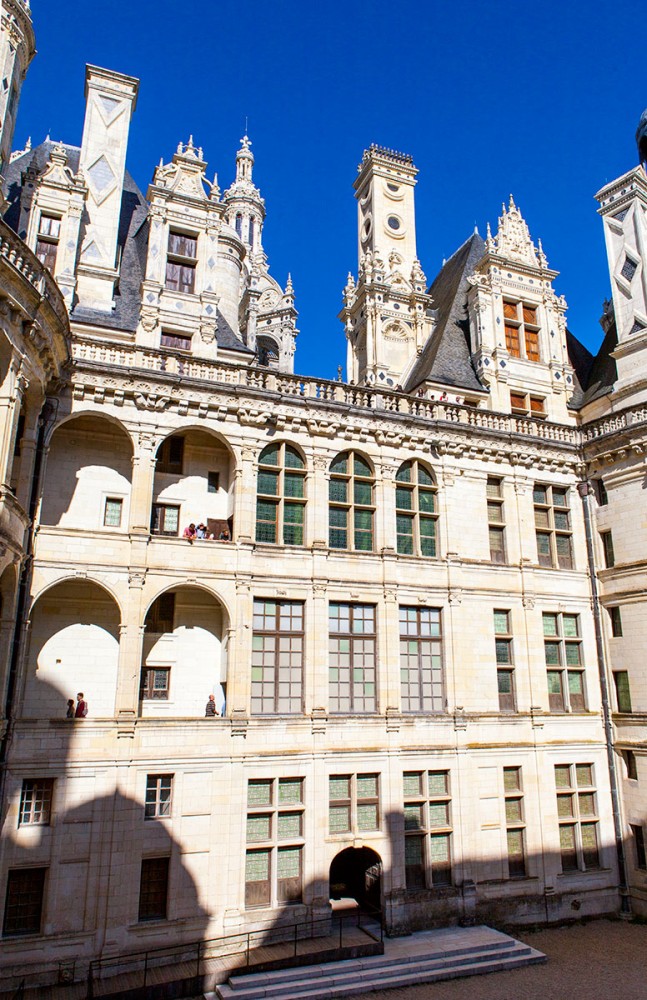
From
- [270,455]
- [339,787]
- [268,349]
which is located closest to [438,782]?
[339,787]

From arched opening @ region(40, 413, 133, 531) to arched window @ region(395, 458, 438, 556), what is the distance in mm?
8335

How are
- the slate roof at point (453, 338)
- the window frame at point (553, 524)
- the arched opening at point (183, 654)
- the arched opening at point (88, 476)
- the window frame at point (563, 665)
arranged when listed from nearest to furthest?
the arched opening at point (88, 476)
the arched opening at point (183, 654)
the window frame at point (563, 665)
the window frame at point (553, 524)
the slate roof at point (453, 338)

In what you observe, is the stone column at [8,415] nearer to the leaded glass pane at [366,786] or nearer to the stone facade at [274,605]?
the stone facade at [274,605]

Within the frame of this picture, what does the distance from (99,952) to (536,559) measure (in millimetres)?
16619

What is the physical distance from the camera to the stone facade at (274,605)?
55.1 feet

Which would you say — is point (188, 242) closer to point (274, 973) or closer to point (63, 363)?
point (63, 363)

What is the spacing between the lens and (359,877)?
21.0 metres

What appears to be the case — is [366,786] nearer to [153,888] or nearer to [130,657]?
[153,888]

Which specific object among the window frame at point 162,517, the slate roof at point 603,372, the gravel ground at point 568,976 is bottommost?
the gravel ground at point 568,976

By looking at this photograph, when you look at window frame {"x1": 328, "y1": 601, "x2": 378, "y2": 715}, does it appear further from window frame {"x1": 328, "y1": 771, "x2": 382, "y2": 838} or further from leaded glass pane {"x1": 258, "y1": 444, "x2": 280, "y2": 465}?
leaded glass pane {"x1": 258, "y1": 444, "x2": 280, "y2": 465}

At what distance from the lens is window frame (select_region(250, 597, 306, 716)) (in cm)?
1933

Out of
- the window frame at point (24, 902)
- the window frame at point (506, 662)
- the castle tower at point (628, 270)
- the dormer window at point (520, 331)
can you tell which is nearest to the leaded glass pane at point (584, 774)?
the window frame at point (506, 662)

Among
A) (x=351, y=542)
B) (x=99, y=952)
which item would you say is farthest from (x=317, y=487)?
(x=99, y=952)

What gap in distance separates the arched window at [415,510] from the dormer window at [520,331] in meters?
7.01
